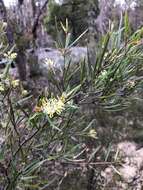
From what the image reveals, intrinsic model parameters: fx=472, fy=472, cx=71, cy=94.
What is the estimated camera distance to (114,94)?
173 cm

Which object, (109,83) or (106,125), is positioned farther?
(106,125)

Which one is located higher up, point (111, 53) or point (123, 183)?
point (111, 53)

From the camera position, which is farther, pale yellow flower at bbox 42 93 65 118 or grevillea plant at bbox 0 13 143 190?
grevillea plant at bbox 0 13 143 190

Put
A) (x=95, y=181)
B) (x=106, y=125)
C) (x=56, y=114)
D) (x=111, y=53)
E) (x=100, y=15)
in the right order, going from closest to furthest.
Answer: (x=56, y=114)
(x=111, y=53)
(x=95, y=181)
(x=106, y=125)
(x=100, y=15)

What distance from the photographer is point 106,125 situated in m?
4.29

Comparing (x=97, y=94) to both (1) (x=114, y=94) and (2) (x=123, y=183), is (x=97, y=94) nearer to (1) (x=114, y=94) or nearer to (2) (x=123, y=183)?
(1) (x=114, y=94)

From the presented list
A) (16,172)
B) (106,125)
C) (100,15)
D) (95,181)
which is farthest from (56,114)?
(100,15)

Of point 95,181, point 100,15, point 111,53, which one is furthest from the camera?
point 100,15

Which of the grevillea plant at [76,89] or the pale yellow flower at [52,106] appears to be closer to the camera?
the pale yellow flower at [52,106]

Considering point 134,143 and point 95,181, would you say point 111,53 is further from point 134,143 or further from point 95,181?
point 134,143

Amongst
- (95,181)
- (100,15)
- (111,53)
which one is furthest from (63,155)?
(100,15)

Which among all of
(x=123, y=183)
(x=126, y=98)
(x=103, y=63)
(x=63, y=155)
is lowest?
(x=123, y=183)

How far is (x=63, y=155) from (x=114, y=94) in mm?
383

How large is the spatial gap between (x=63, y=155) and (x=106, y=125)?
2.37 meters
